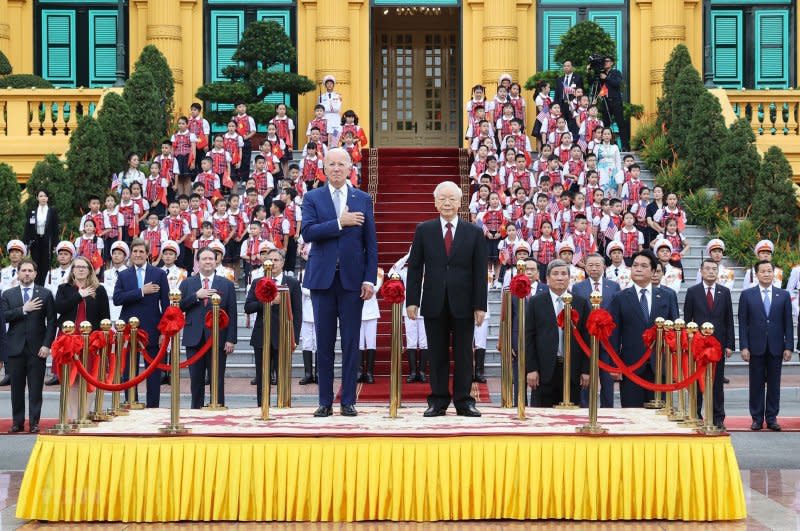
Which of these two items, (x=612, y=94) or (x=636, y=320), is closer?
(x=636, y=320)

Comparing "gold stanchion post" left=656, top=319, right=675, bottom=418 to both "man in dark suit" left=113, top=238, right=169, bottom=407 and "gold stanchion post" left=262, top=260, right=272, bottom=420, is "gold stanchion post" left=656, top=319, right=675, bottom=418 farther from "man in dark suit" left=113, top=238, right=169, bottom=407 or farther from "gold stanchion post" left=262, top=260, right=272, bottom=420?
"man in dark suit" left=113, top=238, right=169, bottom=407

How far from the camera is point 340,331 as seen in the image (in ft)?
38.3

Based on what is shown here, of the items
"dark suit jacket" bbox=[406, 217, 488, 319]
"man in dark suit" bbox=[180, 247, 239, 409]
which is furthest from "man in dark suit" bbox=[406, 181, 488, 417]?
"man in dark suit" bbox=[180, 247, 239, 409]

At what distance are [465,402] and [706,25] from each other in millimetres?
22688

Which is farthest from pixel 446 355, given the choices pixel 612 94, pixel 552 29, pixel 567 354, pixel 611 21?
pixel 611 21

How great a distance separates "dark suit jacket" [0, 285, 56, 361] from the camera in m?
15.7

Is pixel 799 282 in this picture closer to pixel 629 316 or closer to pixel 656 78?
pixel 629 316

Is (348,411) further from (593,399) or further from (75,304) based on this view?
(75,304)

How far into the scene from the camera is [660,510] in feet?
34.6

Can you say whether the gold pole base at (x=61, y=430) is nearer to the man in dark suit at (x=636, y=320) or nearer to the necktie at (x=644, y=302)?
the man in dark suit at (x=636, y=320)

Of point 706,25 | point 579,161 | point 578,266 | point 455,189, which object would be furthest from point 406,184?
point 455,189

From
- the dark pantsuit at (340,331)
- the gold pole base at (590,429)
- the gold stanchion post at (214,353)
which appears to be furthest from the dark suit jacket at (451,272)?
the gold stanchion post at (214,353)

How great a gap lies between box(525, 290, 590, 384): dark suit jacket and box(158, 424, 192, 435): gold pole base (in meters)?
3.57

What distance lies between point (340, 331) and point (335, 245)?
0.68m
